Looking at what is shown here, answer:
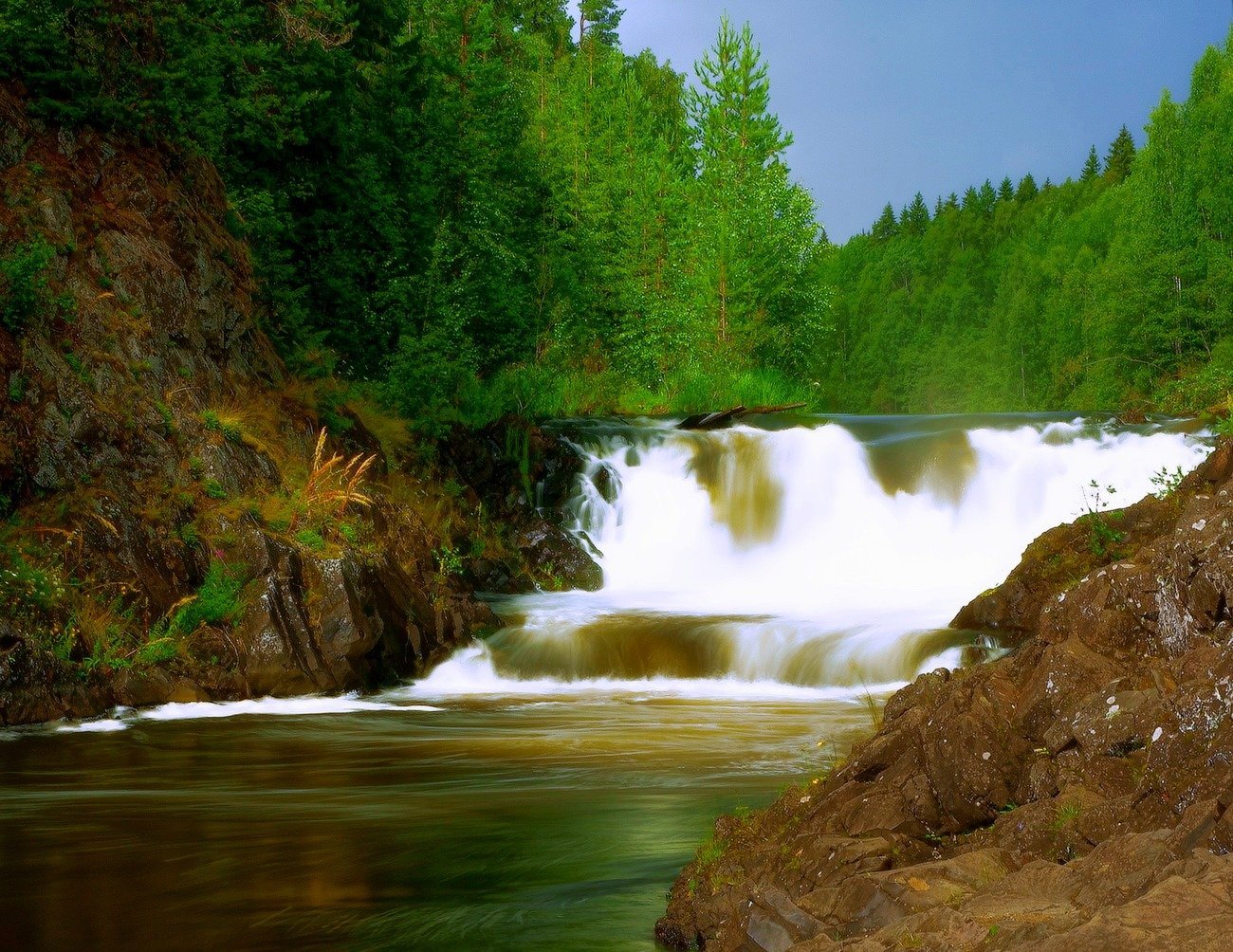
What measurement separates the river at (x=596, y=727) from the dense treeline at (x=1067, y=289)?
10161 mm

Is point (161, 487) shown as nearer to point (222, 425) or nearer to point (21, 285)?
point (222, 425)

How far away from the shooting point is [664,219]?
161ft

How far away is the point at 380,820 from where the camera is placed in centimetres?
892

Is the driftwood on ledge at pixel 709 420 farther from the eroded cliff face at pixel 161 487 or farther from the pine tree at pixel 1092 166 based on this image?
the pine tree at pixel 1092 166

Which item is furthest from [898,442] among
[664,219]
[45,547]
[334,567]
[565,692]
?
[664,219]

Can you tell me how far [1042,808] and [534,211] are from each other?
34028mm

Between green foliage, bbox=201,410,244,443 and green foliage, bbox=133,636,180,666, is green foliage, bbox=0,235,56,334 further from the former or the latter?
green foliage, bbox=133,636,180,666

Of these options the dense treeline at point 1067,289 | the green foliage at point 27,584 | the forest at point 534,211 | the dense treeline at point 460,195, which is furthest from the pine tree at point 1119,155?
the green foliage at point 27,584

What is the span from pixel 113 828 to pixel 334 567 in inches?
244

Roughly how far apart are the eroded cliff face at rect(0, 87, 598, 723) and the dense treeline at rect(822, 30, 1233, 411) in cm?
2127

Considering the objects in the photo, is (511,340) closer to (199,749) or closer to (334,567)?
(334,567)

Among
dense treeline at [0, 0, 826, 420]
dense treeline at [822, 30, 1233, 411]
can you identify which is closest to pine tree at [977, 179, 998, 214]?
dense treeline at [822, 30, 1233, 411]

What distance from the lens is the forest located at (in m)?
19.3

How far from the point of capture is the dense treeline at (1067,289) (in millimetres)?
45938
